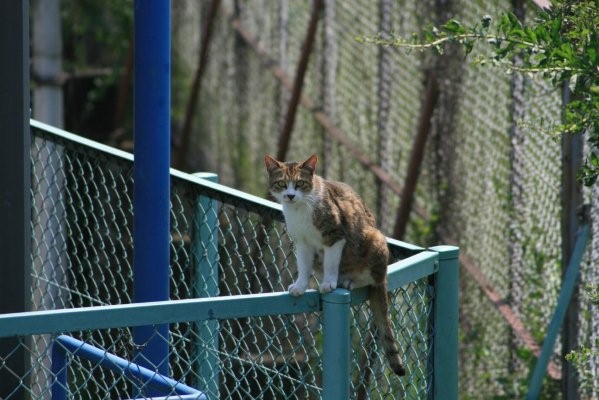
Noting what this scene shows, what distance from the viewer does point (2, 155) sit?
3.73 metres

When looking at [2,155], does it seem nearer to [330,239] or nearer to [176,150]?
[330,239]

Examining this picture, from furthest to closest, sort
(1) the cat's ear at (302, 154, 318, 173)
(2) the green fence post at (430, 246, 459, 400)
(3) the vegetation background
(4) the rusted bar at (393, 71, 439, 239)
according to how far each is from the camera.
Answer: (4) the rusted bar at (393, 71, 439, 239), (3) the vegetation background, (1) the cat's ear at (302, 154, 318, 173), (2) the green fence post at (430, 246, 459, 400)

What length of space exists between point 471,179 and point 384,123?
4.10 ft

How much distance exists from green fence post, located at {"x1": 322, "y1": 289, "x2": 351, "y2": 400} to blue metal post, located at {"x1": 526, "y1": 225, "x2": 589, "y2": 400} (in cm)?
191

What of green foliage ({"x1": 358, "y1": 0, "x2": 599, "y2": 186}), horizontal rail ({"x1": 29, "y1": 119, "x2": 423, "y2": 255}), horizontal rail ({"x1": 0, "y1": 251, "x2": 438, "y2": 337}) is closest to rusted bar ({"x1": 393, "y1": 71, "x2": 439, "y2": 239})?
horizontal rail ({"x1": 29, "y1": 119, "x2": 423, "y2": 255})

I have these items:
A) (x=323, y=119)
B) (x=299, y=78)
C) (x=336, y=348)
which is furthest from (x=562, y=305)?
(x=323, y=119)

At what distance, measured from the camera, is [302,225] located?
3.71 meters

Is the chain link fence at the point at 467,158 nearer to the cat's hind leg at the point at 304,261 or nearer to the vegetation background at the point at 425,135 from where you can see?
the vegetation background at the point at 425,135

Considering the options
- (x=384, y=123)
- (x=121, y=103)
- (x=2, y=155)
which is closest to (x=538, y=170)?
(x=384, y=123)

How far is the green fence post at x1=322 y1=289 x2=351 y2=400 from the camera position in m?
2.96

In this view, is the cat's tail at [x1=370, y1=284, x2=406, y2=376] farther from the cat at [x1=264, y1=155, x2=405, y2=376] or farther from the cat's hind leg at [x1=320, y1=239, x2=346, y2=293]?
the cat's hind leg at [x1=320, y1=239, x2=346, y2=293]

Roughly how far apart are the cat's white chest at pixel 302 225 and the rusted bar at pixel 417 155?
101 inches

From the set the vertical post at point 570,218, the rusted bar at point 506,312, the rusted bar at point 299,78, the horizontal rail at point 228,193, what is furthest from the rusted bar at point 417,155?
the horizontal rail at point 228,193

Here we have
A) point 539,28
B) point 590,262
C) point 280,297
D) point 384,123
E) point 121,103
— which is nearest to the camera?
point 280,297
